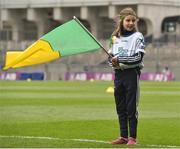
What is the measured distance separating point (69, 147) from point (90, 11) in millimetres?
76037

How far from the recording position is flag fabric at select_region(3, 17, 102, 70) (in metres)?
10.9

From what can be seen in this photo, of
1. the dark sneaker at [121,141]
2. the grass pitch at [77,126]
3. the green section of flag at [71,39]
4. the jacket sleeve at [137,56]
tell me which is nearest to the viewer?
the jacket sleeve at [137,56]

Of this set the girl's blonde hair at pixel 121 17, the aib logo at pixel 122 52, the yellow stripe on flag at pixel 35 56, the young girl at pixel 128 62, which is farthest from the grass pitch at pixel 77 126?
the girl's blonde hair at pixel 121 17

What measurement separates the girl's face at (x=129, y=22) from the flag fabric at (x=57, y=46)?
74cm

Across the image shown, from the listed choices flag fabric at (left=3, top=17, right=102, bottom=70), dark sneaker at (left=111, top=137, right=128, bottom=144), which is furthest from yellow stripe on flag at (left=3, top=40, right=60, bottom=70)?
dark sneaker at (left=111, top=137, right=128, bottom=144)

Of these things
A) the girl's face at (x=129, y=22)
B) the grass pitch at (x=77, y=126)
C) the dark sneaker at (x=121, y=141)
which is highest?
the girl's face at (x=129, y=22)

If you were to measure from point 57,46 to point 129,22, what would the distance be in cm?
130

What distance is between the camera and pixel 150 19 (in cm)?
8038

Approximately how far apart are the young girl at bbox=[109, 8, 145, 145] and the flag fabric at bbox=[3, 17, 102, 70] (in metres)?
0.61

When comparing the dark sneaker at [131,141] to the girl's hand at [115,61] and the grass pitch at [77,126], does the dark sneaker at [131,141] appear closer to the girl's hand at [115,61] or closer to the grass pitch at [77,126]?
the grass pitch at [77,126]

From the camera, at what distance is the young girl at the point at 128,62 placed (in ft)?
33.9

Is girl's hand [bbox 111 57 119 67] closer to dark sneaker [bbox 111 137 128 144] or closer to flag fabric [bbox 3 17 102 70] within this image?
flag fabric [bbox 3 17 102 70]

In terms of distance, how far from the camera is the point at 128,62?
1034 centimetres

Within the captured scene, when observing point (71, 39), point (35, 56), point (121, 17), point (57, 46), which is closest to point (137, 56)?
point (121, 17)
